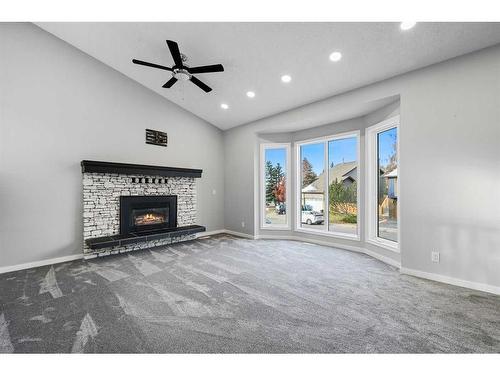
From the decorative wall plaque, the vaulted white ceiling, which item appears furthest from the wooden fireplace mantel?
the vaulted white ceiling

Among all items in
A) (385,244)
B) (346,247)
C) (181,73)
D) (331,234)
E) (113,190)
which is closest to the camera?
(181,73)

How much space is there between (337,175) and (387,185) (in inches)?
42.3

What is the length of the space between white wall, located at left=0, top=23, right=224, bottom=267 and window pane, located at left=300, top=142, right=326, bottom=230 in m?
3.89

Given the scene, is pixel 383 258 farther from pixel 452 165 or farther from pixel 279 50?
pixel 279 50

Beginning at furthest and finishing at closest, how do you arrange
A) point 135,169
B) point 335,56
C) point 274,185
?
point 274,185, point 135,169, point 335,56

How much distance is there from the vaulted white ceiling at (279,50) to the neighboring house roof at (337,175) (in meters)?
1.62

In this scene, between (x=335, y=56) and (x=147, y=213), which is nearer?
(x=335, y=56)

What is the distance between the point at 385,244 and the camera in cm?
376

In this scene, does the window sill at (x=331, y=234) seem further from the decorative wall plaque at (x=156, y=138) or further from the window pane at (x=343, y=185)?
the decorative wall plaque at (x=156, y=138)

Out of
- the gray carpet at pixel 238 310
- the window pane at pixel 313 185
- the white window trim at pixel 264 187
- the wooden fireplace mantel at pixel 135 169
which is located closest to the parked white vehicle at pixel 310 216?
the window pane at pixel 313 185

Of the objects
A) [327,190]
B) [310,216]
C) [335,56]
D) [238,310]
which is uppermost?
[335,56]

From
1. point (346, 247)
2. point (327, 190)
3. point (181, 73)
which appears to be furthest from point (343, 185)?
point (181, 73)

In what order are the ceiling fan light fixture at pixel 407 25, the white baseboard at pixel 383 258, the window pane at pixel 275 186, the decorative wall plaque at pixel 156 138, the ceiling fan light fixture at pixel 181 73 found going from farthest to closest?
the window pane at pixel 275 186 → the decorative wall plaque at pixel 156 138 → the white baseboard at pixel 383 258 → the ceiling fan light fixture at pixel 181 73 → the ceiling fan light fixture at pixel 407 25

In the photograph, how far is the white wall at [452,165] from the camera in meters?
2.60
